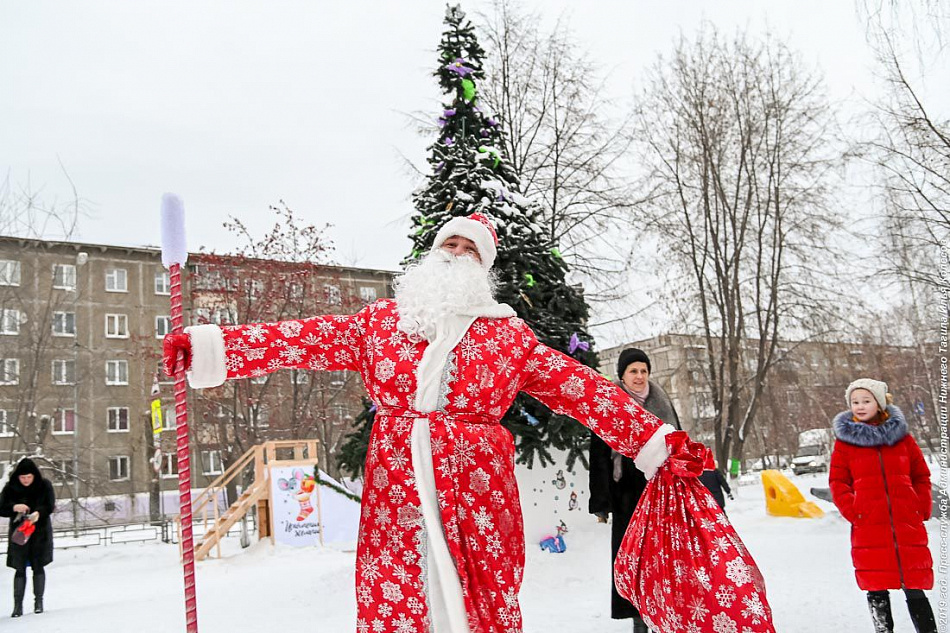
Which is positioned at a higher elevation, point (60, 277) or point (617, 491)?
point (60, 277)

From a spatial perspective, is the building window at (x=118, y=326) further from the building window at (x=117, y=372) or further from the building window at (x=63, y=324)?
the building window at (x=63, y=324)

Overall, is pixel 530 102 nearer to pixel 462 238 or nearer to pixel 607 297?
pixel 607 297

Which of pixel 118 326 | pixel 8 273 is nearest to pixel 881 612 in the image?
pixel 8 273

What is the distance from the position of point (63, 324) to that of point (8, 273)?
323 inches

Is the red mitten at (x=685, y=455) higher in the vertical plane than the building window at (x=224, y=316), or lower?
lower

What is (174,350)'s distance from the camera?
2.76 metres

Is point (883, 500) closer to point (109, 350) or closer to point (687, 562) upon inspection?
point (687, 562)

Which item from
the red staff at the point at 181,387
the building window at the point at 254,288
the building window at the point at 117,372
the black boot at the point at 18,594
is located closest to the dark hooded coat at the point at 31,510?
the black boot at the point at 18,594

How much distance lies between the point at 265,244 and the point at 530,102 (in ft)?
27.7

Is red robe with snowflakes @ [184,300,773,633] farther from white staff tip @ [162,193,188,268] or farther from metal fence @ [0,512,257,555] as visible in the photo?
metal fence @ [0,512,257,555]

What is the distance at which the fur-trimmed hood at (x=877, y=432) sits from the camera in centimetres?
441

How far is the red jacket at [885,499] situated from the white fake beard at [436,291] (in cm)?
271

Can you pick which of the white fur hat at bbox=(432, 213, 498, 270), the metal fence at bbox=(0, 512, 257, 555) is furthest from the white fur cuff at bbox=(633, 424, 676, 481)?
the metal fence at bbox=(0, 512, 257, 555)

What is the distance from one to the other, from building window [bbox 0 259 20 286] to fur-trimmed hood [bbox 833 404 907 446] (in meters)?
12.9
